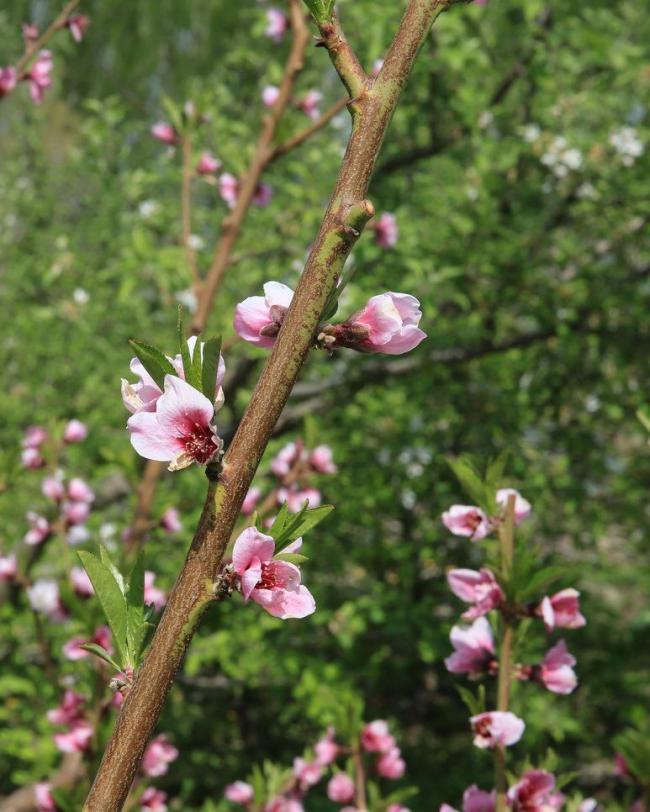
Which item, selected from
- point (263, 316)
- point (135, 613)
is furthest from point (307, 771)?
point (263, 316)

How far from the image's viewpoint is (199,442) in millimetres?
760

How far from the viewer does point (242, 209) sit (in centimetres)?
249

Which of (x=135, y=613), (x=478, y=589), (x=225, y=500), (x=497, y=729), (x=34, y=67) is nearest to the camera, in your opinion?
(x=225, y=500)

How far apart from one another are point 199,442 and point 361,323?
188 millimetres

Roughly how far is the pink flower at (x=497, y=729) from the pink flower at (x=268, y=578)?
1.38 ft

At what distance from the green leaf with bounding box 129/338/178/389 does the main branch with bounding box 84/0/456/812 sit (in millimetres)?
108

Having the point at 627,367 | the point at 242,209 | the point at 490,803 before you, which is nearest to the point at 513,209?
the point at 627,367

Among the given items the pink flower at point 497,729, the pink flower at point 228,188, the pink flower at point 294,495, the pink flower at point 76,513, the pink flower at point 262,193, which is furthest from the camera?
the pink flower at point 228,188

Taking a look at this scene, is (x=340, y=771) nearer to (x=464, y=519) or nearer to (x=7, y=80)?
(x=464, y=519)

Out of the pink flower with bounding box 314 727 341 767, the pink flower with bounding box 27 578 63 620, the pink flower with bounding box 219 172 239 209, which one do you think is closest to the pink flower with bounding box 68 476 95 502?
the pink flower with bounding box 27 578 63 620

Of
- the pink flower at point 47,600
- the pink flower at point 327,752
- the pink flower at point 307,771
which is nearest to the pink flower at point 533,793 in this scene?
the pink flower at point 327,752

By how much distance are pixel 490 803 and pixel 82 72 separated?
1669cm

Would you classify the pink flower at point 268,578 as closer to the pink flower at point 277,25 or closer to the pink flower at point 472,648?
the pink flower at point 472,648

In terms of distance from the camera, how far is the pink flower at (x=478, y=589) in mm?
1179
